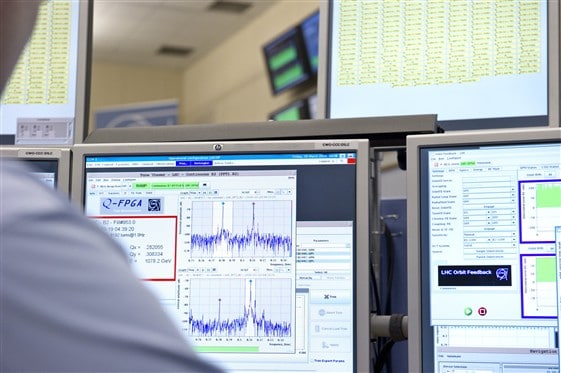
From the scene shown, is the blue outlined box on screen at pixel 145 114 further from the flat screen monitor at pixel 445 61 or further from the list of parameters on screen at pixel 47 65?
the flat screen monitor at pixel 445 61

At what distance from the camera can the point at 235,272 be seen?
1.46m

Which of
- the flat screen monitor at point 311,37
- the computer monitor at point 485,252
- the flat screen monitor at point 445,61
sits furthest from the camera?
the flat screen monitor at point 311,37

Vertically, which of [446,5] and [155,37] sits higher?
[155,37]

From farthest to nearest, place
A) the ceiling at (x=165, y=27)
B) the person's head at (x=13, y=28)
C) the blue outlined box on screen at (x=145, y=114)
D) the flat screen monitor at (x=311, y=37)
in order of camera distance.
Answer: the ceiling at (x=165, y=27) < the flat screen monitor at (x=311, y=37) < the blue outlined box on screen at (x=145, y=114) < the person's head at (x=13, y=28)

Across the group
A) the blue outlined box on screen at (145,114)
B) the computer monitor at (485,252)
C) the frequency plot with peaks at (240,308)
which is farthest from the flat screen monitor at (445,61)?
the blue outlined box on screen at (145,114)

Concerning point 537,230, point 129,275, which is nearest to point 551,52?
point 537,230

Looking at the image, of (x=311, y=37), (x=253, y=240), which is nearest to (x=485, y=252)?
(x=253, y=240)

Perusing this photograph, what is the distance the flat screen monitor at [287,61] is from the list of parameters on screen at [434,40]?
4147 millimetres

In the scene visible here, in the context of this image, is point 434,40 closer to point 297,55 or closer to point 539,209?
point 539,209

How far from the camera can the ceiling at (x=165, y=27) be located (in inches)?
283

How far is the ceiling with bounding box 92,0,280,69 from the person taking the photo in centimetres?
718

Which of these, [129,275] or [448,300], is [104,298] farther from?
[448,300]

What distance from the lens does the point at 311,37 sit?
6.03 meters

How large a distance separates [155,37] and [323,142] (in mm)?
6891
